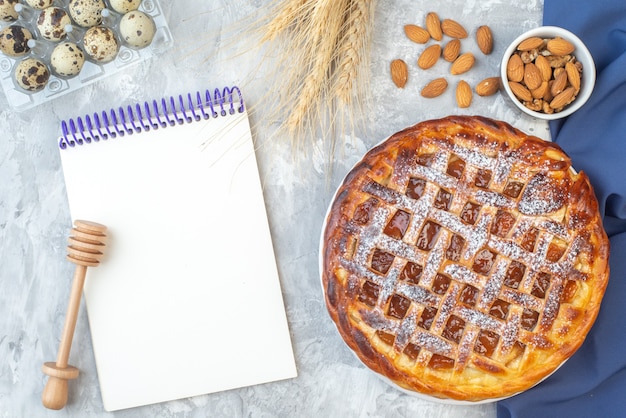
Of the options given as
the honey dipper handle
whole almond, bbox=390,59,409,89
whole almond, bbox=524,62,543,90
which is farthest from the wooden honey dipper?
whole almond, bbox=524,62,543,90

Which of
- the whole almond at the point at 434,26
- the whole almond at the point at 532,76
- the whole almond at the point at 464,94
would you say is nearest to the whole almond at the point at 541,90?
the whole almond at the point at 532,76

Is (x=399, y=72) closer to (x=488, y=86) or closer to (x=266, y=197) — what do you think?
(x=488, y=86)

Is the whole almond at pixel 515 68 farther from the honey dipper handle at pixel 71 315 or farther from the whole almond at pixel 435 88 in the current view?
the honey dipper handle at pixel 71 315

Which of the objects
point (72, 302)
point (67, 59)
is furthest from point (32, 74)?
point (72, 302)

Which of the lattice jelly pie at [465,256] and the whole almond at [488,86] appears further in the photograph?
the whole almond at [488,86]

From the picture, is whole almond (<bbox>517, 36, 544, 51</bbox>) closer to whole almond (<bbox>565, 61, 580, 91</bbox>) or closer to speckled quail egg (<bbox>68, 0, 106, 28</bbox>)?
whole almond (<bbox>565, 61, 580, 91</bbox>)

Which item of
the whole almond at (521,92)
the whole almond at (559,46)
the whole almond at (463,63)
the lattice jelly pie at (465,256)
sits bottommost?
the lattice jelly pie at (465,256)
